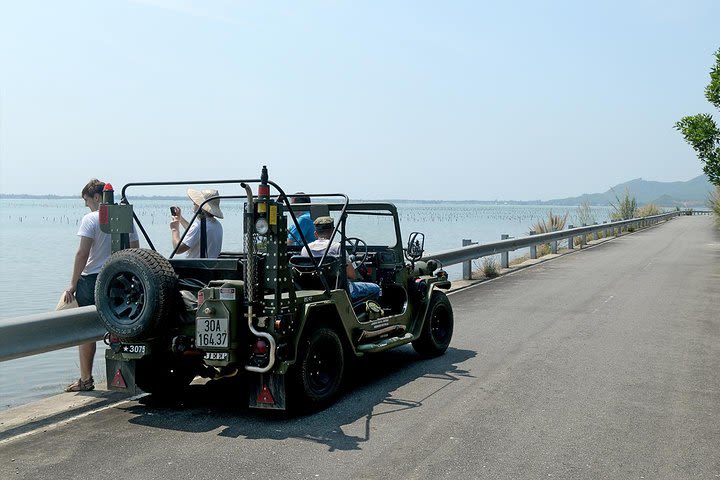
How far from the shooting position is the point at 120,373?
6328mm

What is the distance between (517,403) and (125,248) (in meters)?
3.56

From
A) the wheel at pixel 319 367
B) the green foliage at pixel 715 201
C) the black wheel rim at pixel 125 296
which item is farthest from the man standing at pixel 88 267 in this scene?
the green foliage at pixel 715 201

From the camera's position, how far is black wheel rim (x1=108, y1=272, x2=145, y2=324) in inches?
241

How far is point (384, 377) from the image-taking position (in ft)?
25.0

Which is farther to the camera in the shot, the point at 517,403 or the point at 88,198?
the point at 88,198

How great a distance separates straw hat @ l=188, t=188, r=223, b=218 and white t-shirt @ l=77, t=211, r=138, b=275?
65cm

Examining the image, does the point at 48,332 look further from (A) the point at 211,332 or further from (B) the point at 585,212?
(B) the point at 585,212

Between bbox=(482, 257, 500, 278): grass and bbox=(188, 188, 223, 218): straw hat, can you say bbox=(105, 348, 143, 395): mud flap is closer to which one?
bbox=(188, 188, 223, 218): straw hat

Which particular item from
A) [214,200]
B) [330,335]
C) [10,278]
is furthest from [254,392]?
[10,278]

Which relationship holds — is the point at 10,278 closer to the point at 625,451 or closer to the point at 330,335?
the point at 330,335

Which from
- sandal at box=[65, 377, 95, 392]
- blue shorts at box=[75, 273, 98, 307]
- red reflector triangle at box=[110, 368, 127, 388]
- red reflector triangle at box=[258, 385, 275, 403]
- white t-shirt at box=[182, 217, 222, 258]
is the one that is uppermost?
white t-shirt at box=[182, 217, 222, 258]

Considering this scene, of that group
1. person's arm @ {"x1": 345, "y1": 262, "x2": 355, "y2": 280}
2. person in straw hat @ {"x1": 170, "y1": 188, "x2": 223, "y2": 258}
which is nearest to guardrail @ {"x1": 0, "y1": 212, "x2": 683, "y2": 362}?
person in straw hat @ {"x1": 170, "y1": 188, "x2": 223, "y2": 258}

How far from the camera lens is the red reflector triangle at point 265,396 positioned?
6000 mm

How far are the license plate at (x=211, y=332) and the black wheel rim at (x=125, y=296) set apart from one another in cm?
55
